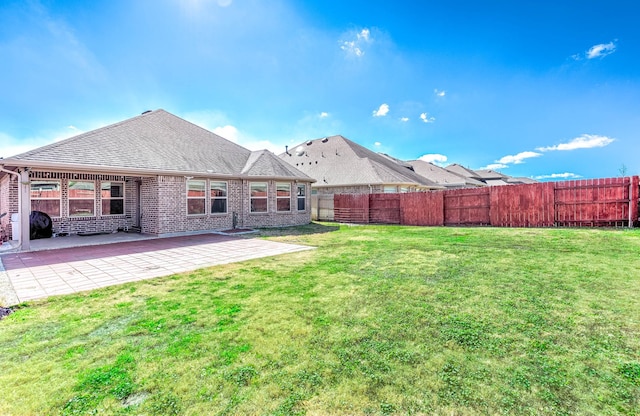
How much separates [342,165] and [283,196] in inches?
354

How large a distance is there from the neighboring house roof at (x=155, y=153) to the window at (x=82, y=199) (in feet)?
6.96

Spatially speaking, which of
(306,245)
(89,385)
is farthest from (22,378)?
(306,245)

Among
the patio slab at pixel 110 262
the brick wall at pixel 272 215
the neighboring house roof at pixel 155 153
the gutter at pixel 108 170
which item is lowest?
the patio slab at pixel 110 262

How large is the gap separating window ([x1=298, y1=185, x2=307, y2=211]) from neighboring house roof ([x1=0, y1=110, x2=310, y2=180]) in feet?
3.21

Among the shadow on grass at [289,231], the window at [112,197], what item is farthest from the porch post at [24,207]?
the shadow on grass at [289,231]

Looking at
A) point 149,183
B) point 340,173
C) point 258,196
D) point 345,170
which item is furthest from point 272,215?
point 345,170

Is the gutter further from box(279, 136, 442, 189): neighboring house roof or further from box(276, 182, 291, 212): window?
box(279, 136, 442, 189): neighboring house roof

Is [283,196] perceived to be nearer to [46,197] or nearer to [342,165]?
[342,165]

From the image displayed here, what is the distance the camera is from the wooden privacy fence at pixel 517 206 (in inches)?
408

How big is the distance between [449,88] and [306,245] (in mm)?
14078

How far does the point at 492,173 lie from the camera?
1874 inches

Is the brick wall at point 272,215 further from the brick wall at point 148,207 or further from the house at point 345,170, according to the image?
the house at point 345,170

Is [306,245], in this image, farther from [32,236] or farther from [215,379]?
[32,236]

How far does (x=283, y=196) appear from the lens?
15.7 meters
